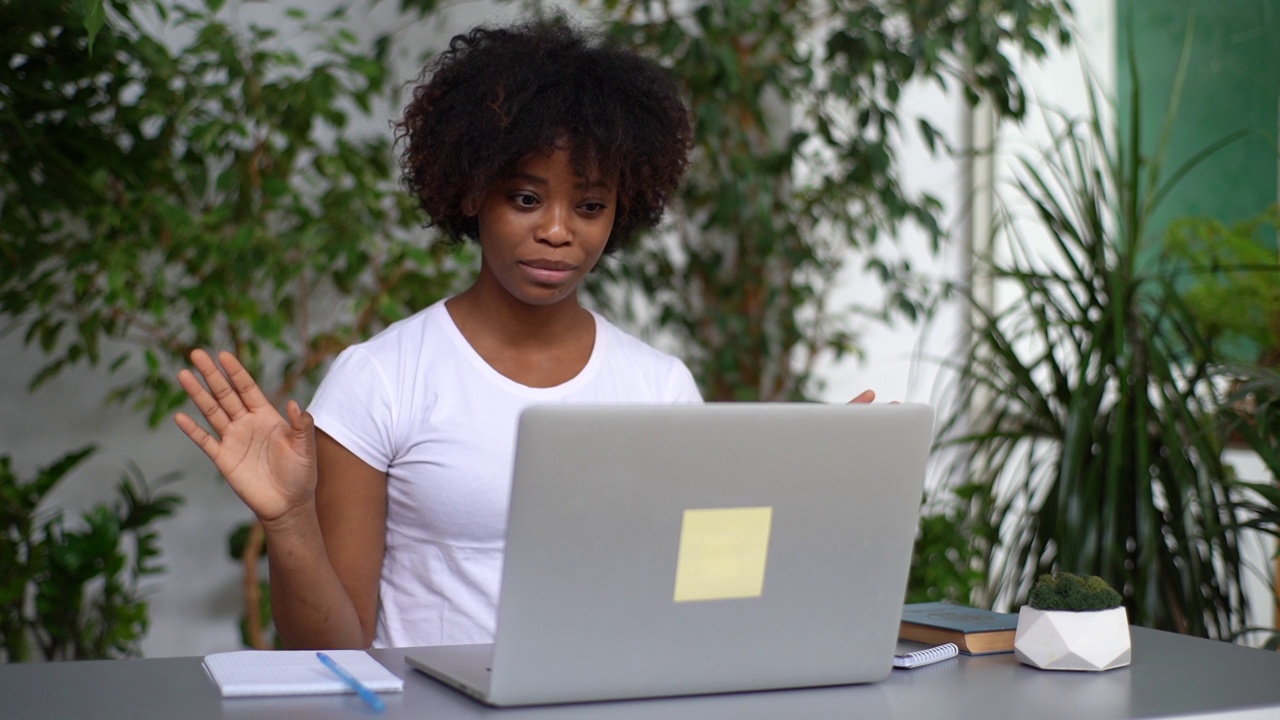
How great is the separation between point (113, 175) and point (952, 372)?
8.54ft

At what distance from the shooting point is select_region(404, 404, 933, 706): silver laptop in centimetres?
91

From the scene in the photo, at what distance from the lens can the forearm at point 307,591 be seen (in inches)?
49.2

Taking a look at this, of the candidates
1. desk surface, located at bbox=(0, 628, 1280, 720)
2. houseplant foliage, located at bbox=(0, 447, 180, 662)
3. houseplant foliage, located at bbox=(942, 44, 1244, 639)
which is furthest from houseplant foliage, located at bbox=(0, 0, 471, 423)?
desk surface, located at bbox=(0, 628, 1280, 720)

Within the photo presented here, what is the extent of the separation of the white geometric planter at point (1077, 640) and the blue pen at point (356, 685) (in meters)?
0.61

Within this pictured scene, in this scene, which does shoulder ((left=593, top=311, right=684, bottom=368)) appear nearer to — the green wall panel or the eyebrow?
the eyebrow

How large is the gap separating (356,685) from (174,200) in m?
1.98

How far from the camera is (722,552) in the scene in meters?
0.97

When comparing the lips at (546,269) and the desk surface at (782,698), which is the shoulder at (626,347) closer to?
the lips at (546,269)

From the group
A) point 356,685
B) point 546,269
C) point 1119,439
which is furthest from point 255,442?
point 1119,439

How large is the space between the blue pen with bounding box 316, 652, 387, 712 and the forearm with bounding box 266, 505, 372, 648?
0.63ft

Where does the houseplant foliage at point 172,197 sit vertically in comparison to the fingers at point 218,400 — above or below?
above

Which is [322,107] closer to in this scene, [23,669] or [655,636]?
[23,669]

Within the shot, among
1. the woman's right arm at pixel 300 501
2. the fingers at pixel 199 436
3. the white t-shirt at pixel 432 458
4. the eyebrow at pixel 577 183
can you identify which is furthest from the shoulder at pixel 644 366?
the fingers at pixel 199 436

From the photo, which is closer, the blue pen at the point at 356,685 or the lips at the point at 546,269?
the blue pen at the point at 356,685
